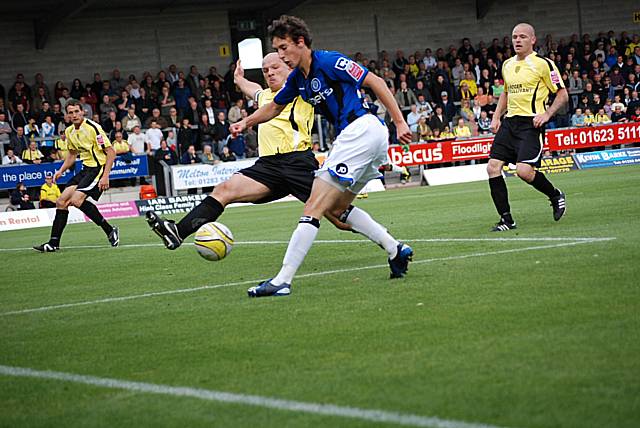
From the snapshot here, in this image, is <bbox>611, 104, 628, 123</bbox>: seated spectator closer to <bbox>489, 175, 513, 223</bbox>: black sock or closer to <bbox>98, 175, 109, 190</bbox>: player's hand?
<bbox>98, 175, 109, 190</bbox>: player's hand

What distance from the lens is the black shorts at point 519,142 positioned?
1216 cm

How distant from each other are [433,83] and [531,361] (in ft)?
110

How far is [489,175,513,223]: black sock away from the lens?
11.9 meters

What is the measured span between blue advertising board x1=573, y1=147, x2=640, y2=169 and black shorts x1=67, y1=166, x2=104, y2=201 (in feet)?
67.9

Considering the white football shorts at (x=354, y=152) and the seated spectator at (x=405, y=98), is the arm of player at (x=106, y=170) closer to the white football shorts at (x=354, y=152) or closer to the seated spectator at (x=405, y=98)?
the white football shorts at (x=354, y=152)

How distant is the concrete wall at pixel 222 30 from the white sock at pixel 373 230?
30.7 metres

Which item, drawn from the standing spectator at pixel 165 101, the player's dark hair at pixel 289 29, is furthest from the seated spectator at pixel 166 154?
the player's dark hair at pixel 289 29

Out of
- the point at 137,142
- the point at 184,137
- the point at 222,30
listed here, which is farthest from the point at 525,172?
the point at 222,30

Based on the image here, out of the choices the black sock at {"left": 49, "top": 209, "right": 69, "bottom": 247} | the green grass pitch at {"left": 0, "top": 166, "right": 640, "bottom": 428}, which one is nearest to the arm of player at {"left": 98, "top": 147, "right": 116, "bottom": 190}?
the black sock at {"left": 49, "top": 209, "right": 69, "bottom": 247}

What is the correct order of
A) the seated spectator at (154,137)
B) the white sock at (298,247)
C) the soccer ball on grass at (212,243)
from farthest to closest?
the seated spectator at (154,137) < the soccer ball on grass at (212,243) < the white sock at (298,247)

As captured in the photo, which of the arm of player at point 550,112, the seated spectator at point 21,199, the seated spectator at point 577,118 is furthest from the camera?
the seated spectator at point 577,118

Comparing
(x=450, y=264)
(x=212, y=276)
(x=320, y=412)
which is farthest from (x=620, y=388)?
(x=212, y=276)

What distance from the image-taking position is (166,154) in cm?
3033

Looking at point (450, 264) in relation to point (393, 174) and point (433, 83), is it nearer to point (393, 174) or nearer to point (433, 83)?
point (393, 174)
